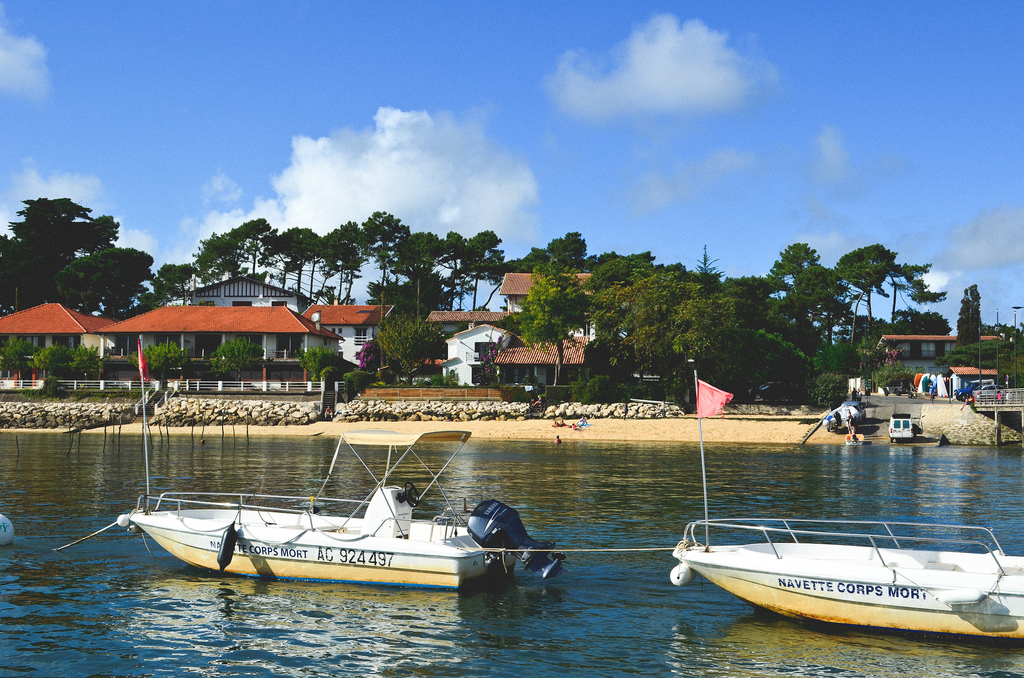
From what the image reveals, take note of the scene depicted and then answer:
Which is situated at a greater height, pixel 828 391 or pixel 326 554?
pixel 828 391

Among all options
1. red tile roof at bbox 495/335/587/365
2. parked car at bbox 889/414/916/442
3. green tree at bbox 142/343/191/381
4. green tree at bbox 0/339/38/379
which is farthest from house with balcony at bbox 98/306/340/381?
parked car at bbox 889/414/916/442

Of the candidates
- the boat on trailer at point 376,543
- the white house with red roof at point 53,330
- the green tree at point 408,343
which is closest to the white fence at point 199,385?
the white house with red roof at point 53,330

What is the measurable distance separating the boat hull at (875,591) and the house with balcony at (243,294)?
98.5 meters

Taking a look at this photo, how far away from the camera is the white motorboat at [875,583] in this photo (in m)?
13.5

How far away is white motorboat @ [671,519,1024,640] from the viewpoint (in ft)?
44.3

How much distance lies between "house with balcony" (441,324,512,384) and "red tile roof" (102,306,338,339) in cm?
1492

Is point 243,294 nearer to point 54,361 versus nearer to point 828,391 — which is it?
point 54,361

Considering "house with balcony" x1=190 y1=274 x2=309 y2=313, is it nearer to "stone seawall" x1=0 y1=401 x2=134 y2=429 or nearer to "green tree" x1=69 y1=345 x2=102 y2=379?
"green tree" x1=69 y1=345 x2=102 y2=379

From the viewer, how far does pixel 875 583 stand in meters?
14.1

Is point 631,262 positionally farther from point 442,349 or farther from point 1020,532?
point 1020,532

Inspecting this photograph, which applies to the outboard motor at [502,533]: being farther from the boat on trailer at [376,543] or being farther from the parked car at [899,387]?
the parked car at [899,387]

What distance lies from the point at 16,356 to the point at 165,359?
662 inches

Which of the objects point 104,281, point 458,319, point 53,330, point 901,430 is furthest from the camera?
point 104,281

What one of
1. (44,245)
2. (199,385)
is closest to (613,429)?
(199,385)
